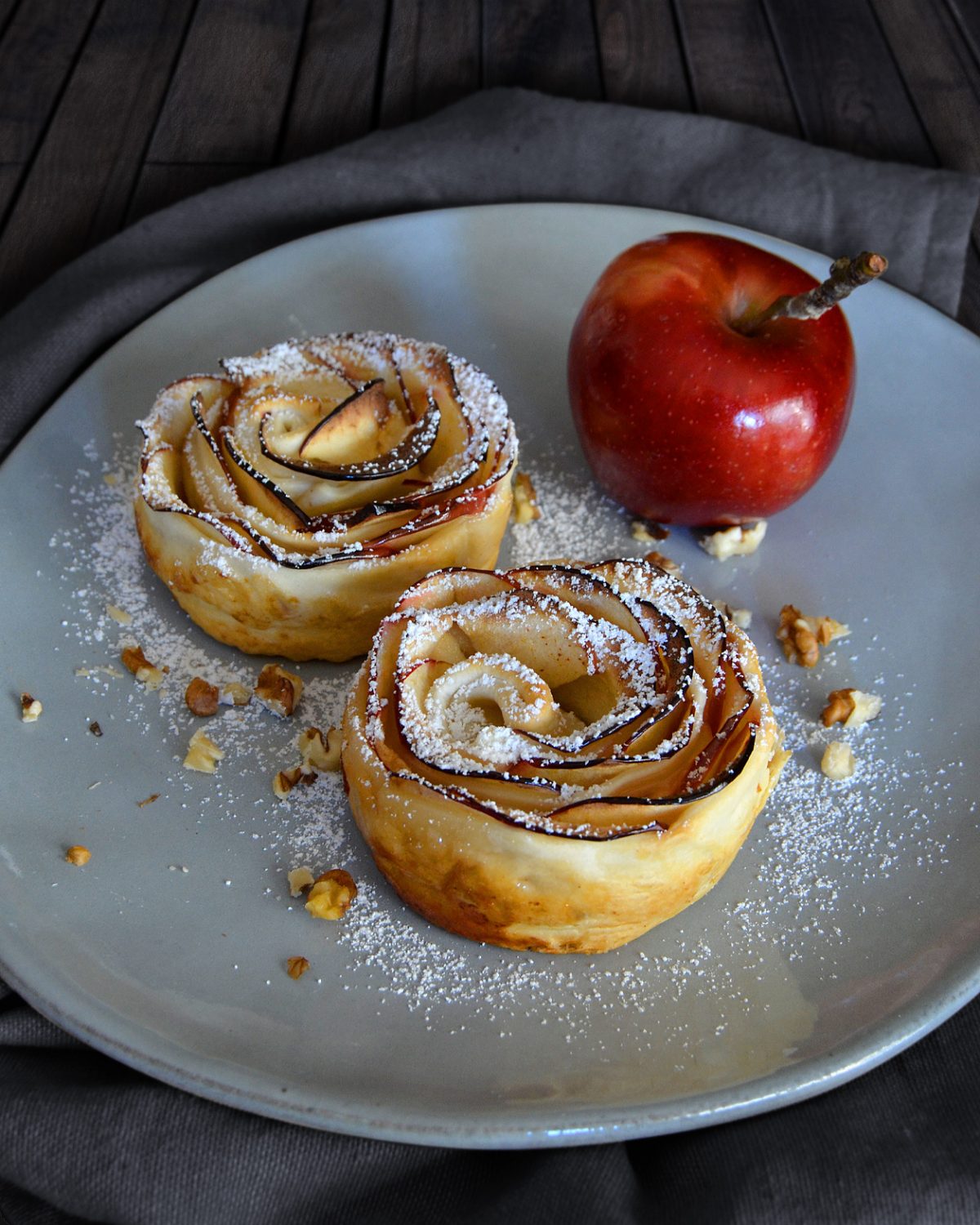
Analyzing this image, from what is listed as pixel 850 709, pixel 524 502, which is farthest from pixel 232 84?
pixel 850 709

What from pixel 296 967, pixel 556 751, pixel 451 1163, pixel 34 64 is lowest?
pixel 451 1163

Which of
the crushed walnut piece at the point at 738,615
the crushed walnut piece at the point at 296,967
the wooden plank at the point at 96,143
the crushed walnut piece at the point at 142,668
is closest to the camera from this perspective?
the crushed walnut piece at the point at 296,967

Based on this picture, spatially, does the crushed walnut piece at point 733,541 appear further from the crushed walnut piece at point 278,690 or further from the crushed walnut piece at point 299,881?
the crushed walnut piece at point 299,881

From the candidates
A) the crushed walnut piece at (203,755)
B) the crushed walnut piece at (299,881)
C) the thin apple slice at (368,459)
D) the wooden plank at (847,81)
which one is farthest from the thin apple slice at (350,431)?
the wooden plank at (847,81)

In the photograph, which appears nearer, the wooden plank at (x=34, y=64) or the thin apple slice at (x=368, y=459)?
the thin apple slice at (x=368, y=459)

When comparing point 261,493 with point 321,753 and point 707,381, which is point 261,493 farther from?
point 707,381

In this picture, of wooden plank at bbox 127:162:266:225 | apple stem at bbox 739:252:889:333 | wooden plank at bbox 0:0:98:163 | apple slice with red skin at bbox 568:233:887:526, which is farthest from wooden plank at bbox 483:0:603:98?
apple stem at bbox 739:252:889:333
